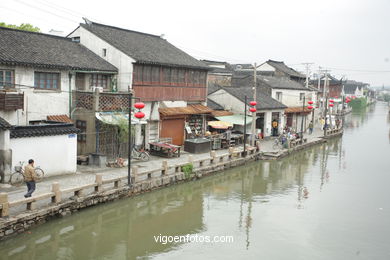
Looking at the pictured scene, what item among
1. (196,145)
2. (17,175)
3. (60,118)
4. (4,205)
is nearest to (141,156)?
(196,145)

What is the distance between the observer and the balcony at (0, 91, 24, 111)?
17.1 meters

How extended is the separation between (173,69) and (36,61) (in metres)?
10.2

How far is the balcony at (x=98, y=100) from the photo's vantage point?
2112 cm

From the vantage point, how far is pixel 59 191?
546 inches

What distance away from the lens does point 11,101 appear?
17359 millimetres

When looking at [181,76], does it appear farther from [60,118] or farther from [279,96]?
[279,96]

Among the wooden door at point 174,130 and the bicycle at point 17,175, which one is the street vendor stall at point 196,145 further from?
the bicycle at point 17,175

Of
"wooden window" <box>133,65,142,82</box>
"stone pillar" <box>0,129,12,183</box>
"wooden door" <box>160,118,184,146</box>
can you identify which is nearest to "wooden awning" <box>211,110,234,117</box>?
"wooden door" <box>160,118,184,146</box>

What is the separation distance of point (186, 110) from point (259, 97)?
35.7ft

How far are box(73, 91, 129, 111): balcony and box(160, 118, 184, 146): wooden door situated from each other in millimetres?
4847

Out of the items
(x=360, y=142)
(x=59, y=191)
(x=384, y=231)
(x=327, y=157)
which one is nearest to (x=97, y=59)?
(x=59, y=191)

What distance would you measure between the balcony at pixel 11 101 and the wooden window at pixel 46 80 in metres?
1.95

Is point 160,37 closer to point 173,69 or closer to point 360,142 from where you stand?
point 173,69

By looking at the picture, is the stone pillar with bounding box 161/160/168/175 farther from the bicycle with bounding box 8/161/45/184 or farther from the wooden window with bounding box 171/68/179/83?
the wooden window with bounding box 171/68/179/83
